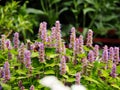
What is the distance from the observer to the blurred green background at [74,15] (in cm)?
623

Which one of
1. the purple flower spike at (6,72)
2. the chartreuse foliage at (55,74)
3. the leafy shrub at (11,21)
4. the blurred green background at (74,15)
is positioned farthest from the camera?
the blurred green background at (74,15)

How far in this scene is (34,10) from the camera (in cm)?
639

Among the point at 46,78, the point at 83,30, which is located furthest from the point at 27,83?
the point at 83,30

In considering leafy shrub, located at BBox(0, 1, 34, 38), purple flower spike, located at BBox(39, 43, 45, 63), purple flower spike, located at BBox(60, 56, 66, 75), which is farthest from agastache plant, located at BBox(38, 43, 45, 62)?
leafy shrub, located at BBox(0, 1, 34, 38)

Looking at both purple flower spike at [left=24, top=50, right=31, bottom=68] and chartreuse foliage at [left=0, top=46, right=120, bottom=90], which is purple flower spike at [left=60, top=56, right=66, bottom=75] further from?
purple flower spike at [left=24, top=50, right=31, bottom=68]

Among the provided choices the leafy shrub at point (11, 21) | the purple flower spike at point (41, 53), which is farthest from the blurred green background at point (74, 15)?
the purple flower spike at point (41, 53)

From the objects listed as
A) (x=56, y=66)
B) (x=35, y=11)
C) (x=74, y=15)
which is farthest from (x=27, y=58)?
(x=74, y=15)

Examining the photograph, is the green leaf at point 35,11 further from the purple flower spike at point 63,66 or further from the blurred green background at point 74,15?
the purple flower spike at point 63,66

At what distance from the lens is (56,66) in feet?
9.18

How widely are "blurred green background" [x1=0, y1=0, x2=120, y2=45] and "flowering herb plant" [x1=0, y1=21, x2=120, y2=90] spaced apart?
111 inches

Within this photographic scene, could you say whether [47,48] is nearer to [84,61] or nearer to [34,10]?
[84,61]

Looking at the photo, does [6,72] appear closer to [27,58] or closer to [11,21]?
[27,58]

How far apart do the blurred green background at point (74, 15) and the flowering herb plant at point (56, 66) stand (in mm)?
2811

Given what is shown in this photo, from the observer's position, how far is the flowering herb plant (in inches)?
107
